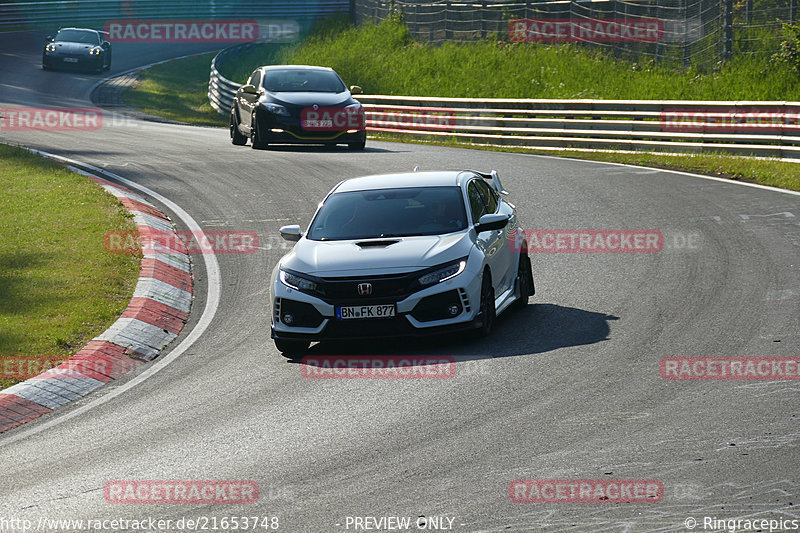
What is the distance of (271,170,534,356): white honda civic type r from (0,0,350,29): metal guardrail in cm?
5181

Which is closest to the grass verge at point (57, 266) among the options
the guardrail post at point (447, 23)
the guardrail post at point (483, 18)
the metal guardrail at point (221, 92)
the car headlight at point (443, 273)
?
the car headlight at point (443, 273)

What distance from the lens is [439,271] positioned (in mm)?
10023

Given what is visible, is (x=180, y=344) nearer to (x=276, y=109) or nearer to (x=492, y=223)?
(x=492, y=223)

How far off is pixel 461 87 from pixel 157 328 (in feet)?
87.3

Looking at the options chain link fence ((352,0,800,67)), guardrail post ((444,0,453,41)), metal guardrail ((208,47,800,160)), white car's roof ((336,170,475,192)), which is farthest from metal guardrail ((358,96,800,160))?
white car's roof ((336,170,475,192))

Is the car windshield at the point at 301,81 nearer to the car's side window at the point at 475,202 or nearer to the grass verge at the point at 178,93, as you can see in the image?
the grass verge at the point at 178,93

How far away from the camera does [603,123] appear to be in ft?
85.4

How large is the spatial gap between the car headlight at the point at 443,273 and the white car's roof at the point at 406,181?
5.00 feet

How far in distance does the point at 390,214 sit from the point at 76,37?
3907cm

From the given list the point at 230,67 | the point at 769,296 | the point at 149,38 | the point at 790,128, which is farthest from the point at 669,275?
the point at 149,38

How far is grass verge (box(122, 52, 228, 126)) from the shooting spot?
38.6m

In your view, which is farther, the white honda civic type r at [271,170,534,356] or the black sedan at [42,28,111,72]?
the black sedan at [42,28,111,72]

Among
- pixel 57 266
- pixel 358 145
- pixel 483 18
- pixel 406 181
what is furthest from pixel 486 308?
pixel 483 18

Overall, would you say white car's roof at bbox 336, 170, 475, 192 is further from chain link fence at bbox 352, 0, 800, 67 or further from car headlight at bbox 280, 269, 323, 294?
chain link fence at bbox 352, 0, 800, 67
